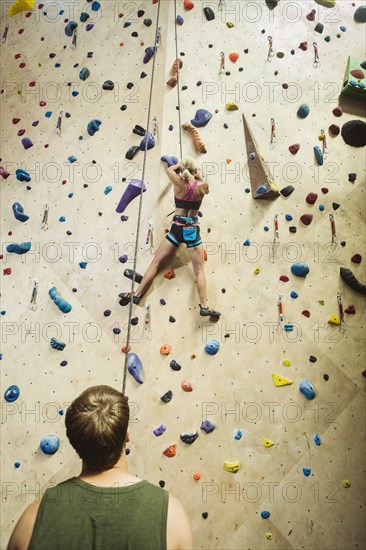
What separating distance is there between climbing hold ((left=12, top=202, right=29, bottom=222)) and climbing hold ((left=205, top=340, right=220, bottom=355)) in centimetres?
188

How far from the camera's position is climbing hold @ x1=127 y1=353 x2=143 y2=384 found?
3.74m

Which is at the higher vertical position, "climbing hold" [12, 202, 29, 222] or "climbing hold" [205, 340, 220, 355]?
"climbing hold" [12, 202, 29, 222]

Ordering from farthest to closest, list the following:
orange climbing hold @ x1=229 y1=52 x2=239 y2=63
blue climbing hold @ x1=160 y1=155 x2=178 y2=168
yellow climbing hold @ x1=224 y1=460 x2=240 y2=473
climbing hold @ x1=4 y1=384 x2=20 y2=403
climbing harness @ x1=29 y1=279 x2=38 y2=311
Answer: orange climbing hold @ x1=229 y1=52 x2=239 y2=63 → blue climbing hold @ x1=160 y1=155 x2=178 y2=168 → climbing harness @ x1=29 y1=279 x2=38 y2=311 → climbing hold @ x1=4 y1=384 x2=20 y2=403 → yellow climbing hold @ x1=224 y1=460 x2=240 y2=473

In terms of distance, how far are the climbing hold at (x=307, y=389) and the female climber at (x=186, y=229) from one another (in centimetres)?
79

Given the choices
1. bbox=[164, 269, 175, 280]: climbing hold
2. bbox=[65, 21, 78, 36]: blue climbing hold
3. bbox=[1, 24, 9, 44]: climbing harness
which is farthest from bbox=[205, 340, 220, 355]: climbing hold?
bbox=[1, 24, 9, 44]: climbing harness

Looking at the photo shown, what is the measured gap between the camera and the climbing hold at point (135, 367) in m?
3.74

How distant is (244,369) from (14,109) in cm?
322

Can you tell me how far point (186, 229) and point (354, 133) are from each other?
171cm

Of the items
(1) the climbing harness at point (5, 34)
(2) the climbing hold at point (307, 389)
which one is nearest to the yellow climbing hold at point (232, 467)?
(2) the climbing hold at point (307, 389)

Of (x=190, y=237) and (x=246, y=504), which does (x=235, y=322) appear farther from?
(x=246, y=504)

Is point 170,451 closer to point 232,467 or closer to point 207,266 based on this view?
point 232,467

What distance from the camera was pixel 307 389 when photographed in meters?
3.75

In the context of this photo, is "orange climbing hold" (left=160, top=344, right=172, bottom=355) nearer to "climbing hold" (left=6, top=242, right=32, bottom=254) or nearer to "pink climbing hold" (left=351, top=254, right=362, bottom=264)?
"climbing hold" (left=6, top=242, right=32, bottom=254)

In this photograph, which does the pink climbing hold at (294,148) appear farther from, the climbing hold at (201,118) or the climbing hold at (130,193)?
the climbing hold at (130,193)
